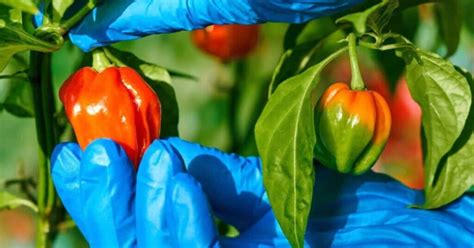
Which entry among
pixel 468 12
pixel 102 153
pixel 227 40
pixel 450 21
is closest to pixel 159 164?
pixel 102 153

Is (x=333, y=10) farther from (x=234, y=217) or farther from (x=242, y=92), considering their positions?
(x=242, y=92)

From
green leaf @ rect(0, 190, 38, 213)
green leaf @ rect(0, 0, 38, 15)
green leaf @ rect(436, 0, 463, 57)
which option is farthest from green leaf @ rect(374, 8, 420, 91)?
green leaf @ rect(0, 0, 38, 15)

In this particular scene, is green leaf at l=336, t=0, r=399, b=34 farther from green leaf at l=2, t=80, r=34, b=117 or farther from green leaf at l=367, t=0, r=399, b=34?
green leaf at l=2, t=80, r=34, b=117

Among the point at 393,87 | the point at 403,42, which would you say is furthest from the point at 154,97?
the point at 393,87

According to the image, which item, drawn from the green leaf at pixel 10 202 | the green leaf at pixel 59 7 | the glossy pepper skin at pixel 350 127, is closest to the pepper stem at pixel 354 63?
the glossy pepper skin at pixel 350 127

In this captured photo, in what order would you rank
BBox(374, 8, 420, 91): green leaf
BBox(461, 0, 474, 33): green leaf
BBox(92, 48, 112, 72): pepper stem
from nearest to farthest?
BBox(92, 48, 112, 72): pepper stem < BBox(374, 8, 420, 91): green leaf < BBox(461, 0, 474, 33): green leaf

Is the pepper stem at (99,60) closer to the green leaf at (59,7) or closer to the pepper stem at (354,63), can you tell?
the green leaf at (59,7)
